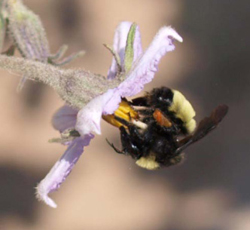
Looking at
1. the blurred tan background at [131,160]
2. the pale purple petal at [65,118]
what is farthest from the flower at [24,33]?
the blurred tan background at [131,160]

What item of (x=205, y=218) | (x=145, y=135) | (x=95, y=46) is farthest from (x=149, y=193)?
(x=145, y=135)

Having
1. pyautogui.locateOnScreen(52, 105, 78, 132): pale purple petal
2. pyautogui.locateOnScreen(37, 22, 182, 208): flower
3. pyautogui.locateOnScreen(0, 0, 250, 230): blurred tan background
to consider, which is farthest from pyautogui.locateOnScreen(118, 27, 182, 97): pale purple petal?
pyautogui.locateOnScreen(0, 0, 250, 230): blurred tan background

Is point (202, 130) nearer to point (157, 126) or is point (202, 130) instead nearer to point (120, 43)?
point (157, 126)

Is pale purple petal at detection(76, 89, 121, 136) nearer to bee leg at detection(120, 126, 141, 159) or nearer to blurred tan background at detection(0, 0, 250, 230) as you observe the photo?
bee leg at detection(120, 126, 141, 159)

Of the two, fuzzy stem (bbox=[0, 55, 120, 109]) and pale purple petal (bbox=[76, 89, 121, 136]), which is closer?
pale purple petal (bbox=[76, 89, 121, 136])

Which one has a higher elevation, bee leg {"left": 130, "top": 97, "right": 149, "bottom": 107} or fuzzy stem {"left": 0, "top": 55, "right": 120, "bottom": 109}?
bee leg {"left": 130, "top": 97, "right": 149, "bottom": 107}

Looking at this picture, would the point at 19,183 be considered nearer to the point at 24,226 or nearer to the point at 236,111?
the point at 24,226

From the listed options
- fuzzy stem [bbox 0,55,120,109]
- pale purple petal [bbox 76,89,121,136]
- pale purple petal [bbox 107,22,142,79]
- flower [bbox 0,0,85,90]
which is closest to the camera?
pale purple petal [bbox 76,89,121,136]

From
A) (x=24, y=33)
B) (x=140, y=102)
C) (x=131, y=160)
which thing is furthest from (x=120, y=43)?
(x=131, y=160)
